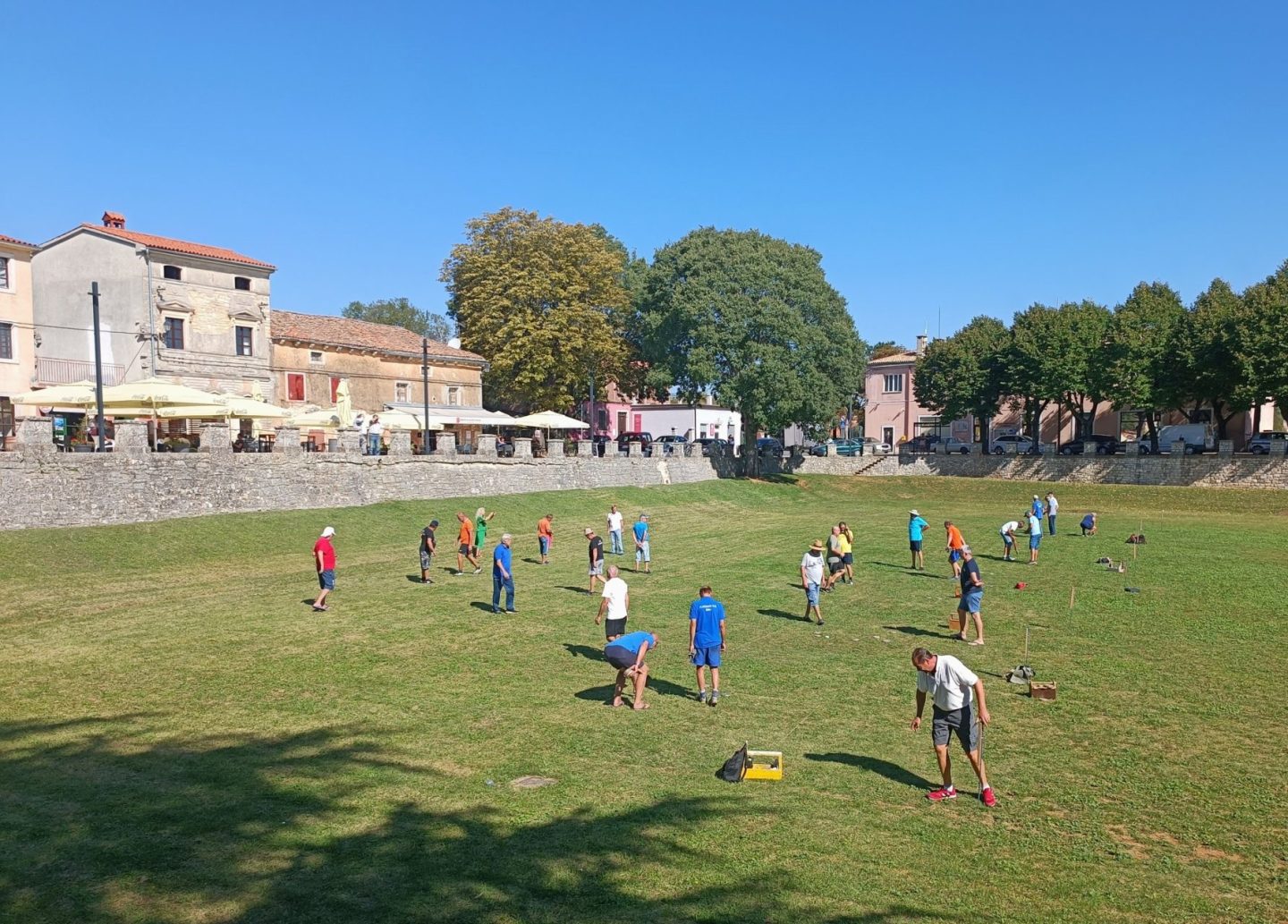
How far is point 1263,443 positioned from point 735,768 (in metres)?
54.5

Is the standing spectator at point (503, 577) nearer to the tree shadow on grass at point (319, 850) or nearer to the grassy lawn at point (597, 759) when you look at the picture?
the grassy lawn at point (597, 759)

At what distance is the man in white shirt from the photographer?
32.2 ft

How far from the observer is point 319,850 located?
27.0 feet

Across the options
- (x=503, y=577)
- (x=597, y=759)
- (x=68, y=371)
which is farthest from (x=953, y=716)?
(x=68, y=371)

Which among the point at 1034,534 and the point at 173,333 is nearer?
the point at 1034,534

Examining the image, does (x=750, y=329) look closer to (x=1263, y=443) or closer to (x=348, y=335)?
(x=348, y=335)

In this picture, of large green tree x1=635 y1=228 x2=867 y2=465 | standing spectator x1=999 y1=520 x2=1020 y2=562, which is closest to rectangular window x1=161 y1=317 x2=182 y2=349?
large green tree x1=635 y1=228 x2=867 y2=465

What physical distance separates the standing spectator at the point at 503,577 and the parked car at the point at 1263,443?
48.4 metres

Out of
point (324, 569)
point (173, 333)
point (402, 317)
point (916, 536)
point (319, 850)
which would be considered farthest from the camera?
point (402, 317)

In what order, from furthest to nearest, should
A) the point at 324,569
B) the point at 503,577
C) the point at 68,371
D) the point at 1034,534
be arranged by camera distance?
the point at 68,371 < the point at 1034,534 < the point at 324,569 < the point at 503,577

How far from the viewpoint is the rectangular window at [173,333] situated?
3981 cm

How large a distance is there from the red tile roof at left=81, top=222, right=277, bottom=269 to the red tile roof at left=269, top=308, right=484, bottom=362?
11.0 ft

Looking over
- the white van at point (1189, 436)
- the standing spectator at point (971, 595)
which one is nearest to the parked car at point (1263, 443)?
the white van at point (1189, 436)

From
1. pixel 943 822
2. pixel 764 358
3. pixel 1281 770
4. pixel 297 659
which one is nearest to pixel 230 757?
pixel 297 659
